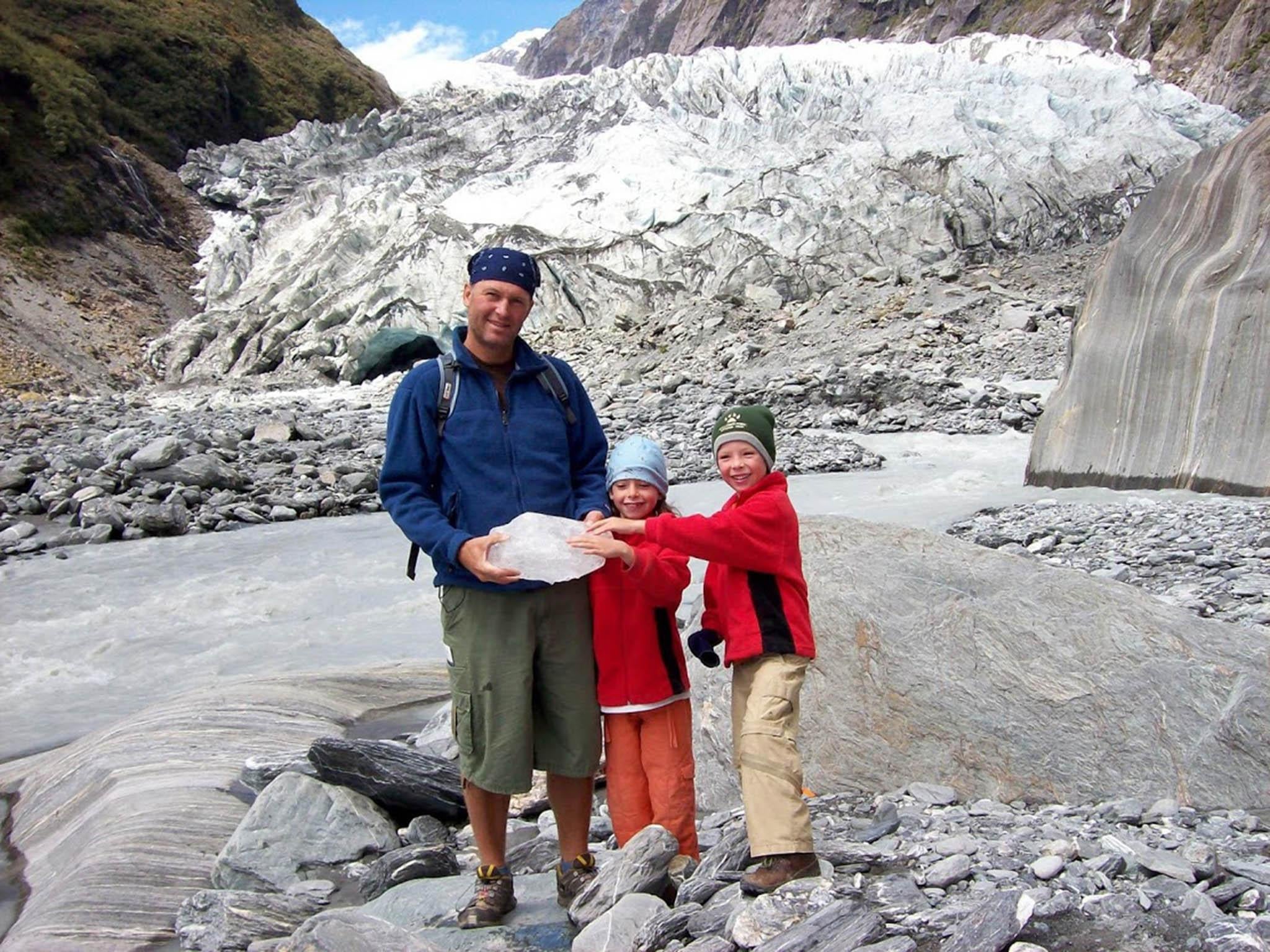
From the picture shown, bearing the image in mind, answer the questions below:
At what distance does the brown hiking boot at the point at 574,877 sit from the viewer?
251 centimetres

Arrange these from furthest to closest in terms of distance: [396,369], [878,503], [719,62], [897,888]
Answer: [719,62]
[396,369]
[878,503]
[897,888]

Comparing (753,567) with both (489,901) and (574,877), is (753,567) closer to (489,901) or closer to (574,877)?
(574,877)

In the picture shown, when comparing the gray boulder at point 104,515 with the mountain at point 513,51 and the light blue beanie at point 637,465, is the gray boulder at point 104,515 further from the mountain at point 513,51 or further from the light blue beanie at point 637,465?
the mountain at point 513,51

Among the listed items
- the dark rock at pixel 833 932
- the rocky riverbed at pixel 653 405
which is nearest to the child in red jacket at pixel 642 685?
the dark rock at pixel 833 932

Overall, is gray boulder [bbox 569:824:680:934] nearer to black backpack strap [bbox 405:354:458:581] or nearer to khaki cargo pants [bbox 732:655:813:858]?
khaki cargo pants [bbox 732:655:813:858]

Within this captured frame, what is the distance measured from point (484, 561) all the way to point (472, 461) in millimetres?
280

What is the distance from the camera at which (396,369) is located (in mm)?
23891

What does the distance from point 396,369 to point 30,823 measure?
20.7m

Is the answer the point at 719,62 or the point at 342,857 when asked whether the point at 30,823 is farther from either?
the point at 719,62

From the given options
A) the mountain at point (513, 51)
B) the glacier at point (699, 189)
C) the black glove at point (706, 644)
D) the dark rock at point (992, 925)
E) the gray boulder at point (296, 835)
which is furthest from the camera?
the mountain at point (513, 51)

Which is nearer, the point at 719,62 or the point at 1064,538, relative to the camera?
the point at 1064,538

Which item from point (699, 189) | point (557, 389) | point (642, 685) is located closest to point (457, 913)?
point (642, 685)

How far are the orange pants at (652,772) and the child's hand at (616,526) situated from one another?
18.6 inches

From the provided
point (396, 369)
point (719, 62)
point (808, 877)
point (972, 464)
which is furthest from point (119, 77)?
point (808, 877)
